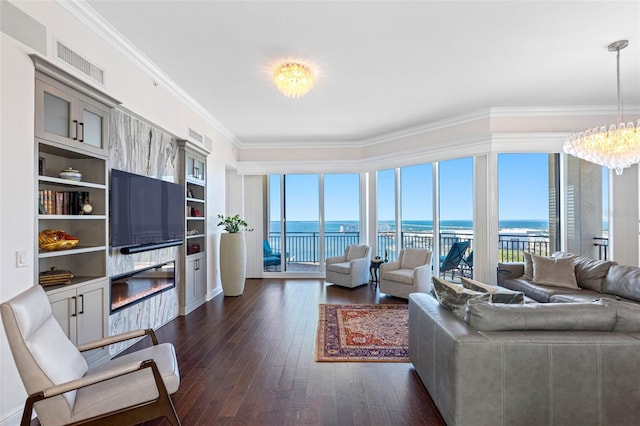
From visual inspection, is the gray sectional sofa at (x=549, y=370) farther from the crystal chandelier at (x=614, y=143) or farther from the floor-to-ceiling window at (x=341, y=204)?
the floor-to-ceiling window at (x=341, y=204)

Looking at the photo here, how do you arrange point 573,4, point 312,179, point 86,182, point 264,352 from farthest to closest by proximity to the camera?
point 312,179 < point 264,352 < point 86,182 < point 573,4

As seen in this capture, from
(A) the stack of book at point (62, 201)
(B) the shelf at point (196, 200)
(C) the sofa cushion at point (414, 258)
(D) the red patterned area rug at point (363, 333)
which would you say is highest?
(B) the shelf at point (196, 200)

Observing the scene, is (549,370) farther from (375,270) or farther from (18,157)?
(375,270)

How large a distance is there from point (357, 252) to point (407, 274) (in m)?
1.56

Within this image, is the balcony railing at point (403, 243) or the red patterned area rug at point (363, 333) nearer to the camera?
the red patterned area rug at point (363, 333)

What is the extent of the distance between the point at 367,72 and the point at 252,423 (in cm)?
362

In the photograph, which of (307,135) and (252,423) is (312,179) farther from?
(252,423)

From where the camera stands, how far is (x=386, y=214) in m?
6.74

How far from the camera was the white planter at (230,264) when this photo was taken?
5422 millimetres

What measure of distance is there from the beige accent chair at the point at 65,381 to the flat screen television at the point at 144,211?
3.79ft

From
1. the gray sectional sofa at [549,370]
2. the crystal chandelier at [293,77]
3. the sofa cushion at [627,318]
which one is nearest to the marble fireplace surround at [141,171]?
the crystal chandelier at [293,77]

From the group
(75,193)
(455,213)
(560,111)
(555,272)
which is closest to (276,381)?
(75,193)

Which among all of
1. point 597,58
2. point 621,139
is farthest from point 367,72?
point 621,139

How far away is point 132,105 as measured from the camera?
10.5 feet
